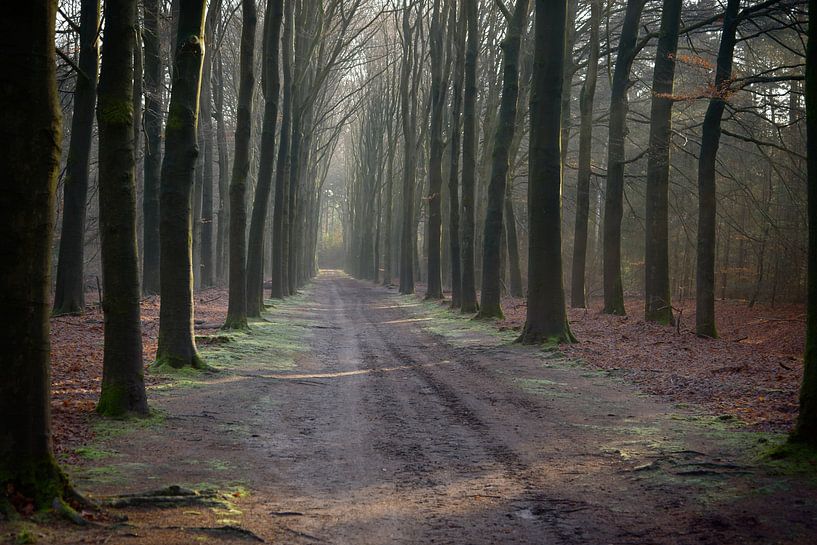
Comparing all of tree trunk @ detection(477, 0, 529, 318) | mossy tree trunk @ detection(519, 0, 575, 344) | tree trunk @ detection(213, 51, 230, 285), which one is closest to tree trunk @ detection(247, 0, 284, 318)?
tree trunk @ detection(477, 0, 529, 318)

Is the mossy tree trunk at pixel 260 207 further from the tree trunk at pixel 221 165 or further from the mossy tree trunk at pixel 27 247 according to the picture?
the mossy tree trunk at pixel 27 247

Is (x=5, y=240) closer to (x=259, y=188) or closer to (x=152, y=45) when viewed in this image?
(x=259, y=188)

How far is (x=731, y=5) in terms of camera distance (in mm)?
16672

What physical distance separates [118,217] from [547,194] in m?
10.1

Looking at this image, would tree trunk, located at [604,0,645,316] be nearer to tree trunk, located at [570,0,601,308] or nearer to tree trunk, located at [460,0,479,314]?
tree trunk, located at [570,0,601,308]

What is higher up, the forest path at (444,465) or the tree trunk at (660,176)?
the tree trunk at (660,176)

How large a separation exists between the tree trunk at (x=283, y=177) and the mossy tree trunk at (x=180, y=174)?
14.1 metres

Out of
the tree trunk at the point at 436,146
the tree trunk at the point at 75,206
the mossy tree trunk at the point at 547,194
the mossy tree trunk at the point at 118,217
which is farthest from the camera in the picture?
the tree trunk at the point at 436,146

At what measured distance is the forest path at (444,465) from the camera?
16.6 ft

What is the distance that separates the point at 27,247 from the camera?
4832 mm

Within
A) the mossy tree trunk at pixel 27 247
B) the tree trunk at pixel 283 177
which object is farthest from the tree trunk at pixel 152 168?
the mossy tree trunk at pixel 27 247

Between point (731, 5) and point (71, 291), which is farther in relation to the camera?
point (71, 291)

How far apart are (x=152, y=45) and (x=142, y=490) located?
2011 centimetres

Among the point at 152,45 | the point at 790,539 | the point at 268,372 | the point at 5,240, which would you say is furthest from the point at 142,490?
the point at 152,45
